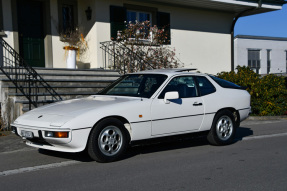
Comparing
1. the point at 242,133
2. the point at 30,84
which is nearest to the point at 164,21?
the point at 30,84

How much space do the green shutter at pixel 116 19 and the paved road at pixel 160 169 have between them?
798 cm

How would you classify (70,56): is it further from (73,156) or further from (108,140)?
(108,140)

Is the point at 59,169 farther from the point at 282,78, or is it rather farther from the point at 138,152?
the point at 282,78

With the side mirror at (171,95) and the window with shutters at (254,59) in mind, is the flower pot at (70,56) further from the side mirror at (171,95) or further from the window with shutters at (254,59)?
the window with shutters at (254,59)

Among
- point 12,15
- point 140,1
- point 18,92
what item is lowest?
point 18,92

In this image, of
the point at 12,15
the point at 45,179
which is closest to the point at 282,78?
the point at 12,15

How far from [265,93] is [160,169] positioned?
8.60 metres

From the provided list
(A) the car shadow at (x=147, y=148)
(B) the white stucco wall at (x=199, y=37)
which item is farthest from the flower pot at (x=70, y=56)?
(A) the car shadow at (x=147, y=148)

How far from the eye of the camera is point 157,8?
51.4 feet

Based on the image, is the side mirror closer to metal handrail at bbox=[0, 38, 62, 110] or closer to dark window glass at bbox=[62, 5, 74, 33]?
metal handrail at bbox=[0, 38, 62, 110]

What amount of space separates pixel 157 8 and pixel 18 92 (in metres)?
7.99

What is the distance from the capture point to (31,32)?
43.9ft

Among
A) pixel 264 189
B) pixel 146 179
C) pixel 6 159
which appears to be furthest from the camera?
pixel 6 159

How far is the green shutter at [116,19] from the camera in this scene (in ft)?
47.3
